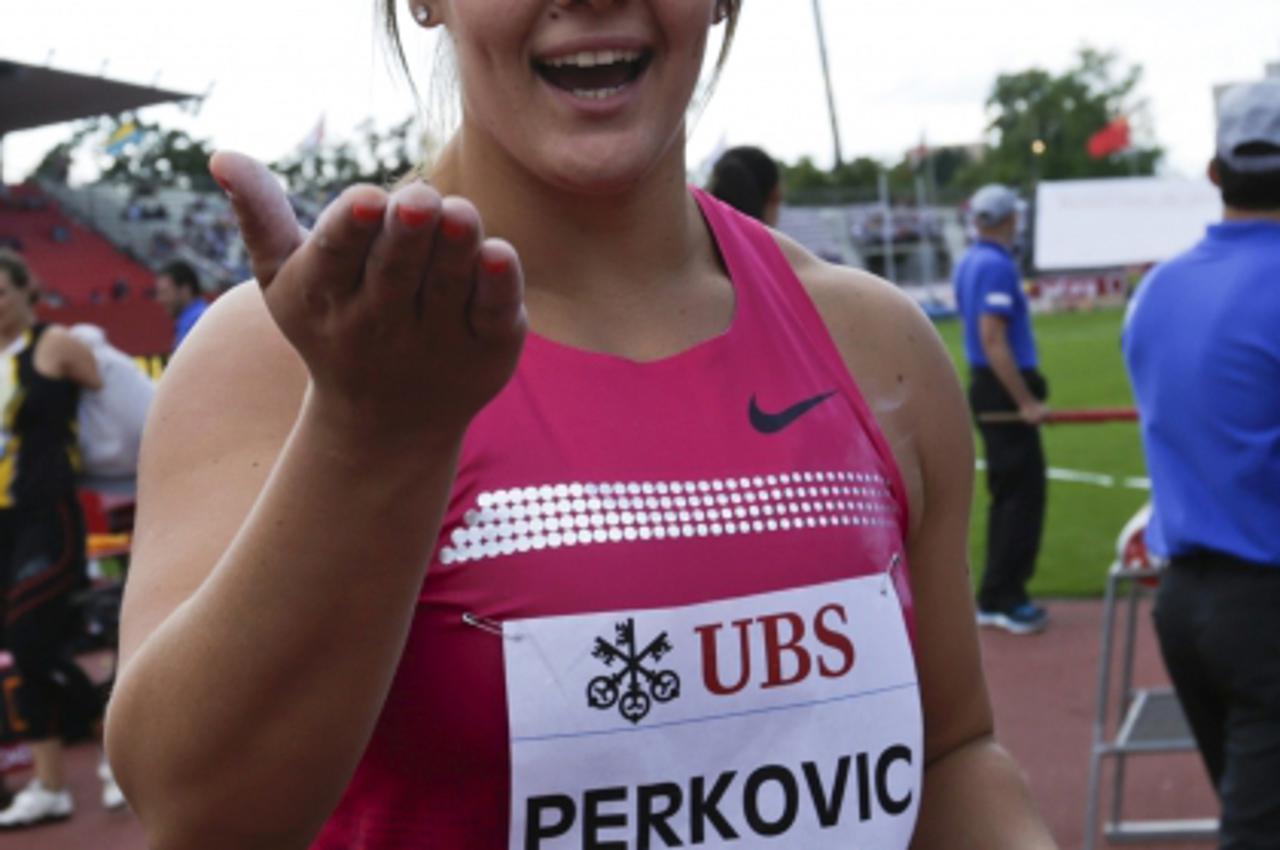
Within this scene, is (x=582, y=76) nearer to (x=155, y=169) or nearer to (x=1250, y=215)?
(x=1250, y=215)

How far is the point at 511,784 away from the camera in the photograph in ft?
4.21

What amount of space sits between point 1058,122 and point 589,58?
8831 centimetres

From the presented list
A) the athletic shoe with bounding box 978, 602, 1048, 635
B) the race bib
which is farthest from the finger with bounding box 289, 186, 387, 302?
the athletic shoe with bounding box 978, 602, 1048, 635

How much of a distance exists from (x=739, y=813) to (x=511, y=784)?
0.21 m

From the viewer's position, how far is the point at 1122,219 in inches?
576

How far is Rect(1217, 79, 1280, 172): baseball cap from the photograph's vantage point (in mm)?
3311

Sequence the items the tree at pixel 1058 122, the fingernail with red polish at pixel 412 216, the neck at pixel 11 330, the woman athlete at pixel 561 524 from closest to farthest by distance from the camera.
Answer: the fingernail with red polish at pixel 412 216 < the woman athlete at pixel 561 524 < the neck at pixel 11 330 < the tree at pixel 1058 122

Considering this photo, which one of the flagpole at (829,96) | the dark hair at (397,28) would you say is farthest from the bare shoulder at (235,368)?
the flagpole at (829,96)

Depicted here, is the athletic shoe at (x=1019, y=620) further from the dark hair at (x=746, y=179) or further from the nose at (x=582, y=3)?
the nose at (x=582, y=3)

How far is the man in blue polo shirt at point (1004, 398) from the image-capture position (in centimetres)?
731

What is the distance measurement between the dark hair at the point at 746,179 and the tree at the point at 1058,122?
7726 cm

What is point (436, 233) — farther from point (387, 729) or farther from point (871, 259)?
point (871, 259)

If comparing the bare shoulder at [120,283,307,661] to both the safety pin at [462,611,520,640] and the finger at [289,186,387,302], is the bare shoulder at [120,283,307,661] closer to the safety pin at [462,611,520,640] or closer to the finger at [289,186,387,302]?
the safety pin at [462,611,520,640]

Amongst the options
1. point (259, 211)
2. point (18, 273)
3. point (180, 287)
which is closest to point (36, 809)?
point (18, 273)
